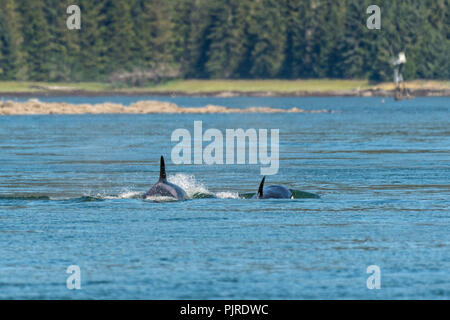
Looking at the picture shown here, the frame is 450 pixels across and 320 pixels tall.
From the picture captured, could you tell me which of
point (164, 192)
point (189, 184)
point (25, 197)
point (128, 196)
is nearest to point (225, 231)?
point (164, 192)

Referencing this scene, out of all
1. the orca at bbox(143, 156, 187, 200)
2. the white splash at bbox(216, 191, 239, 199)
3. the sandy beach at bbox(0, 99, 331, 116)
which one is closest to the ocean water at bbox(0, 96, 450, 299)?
the white splash at bbox(216, 191, 239, 199)

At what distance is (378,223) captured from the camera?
2822 cm

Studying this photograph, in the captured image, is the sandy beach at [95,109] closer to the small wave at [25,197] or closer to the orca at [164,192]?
the small wave at [25,197]

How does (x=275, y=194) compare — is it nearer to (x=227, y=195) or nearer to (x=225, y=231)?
(x=227, y=195)

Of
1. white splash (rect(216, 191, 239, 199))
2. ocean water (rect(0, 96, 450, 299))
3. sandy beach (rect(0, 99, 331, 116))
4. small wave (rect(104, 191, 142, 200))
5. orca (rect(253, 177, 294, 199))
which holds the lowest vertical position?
ocean water (rect(0, 96, 450, 299))

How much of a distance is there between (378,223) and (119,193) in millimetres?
11164

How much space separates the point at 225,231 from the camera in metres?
27.1

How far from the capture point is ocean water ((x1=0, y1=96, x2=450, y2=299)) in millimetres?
20906

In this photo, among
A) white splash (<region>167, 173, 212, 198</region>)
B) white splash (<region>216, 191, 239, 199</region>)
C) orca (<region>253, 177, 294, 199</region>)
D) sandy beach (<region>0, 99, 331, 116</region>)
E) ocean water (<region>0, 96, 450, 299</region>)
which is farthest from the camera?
sandy beach (<region>0, 99, 331, 116</region>)

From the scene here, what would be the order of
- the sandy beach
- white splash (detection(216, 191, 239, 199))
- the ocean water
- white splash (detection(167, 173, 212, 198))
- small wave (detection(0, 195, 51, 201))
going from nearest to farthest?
1. the ocean water
2. small wave (detection(0, 195, 51, 201))
3. white splash (detection(216, 191, 239, 199))
4. white splash (detection(167, 173, 212, 198))
5. the sandy beach

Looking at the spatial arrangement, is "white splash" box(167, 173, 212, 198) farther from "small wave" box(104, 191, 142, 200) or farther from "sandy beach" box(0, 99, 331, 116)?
"sandy beach" box(0, 99, 331, 116)
